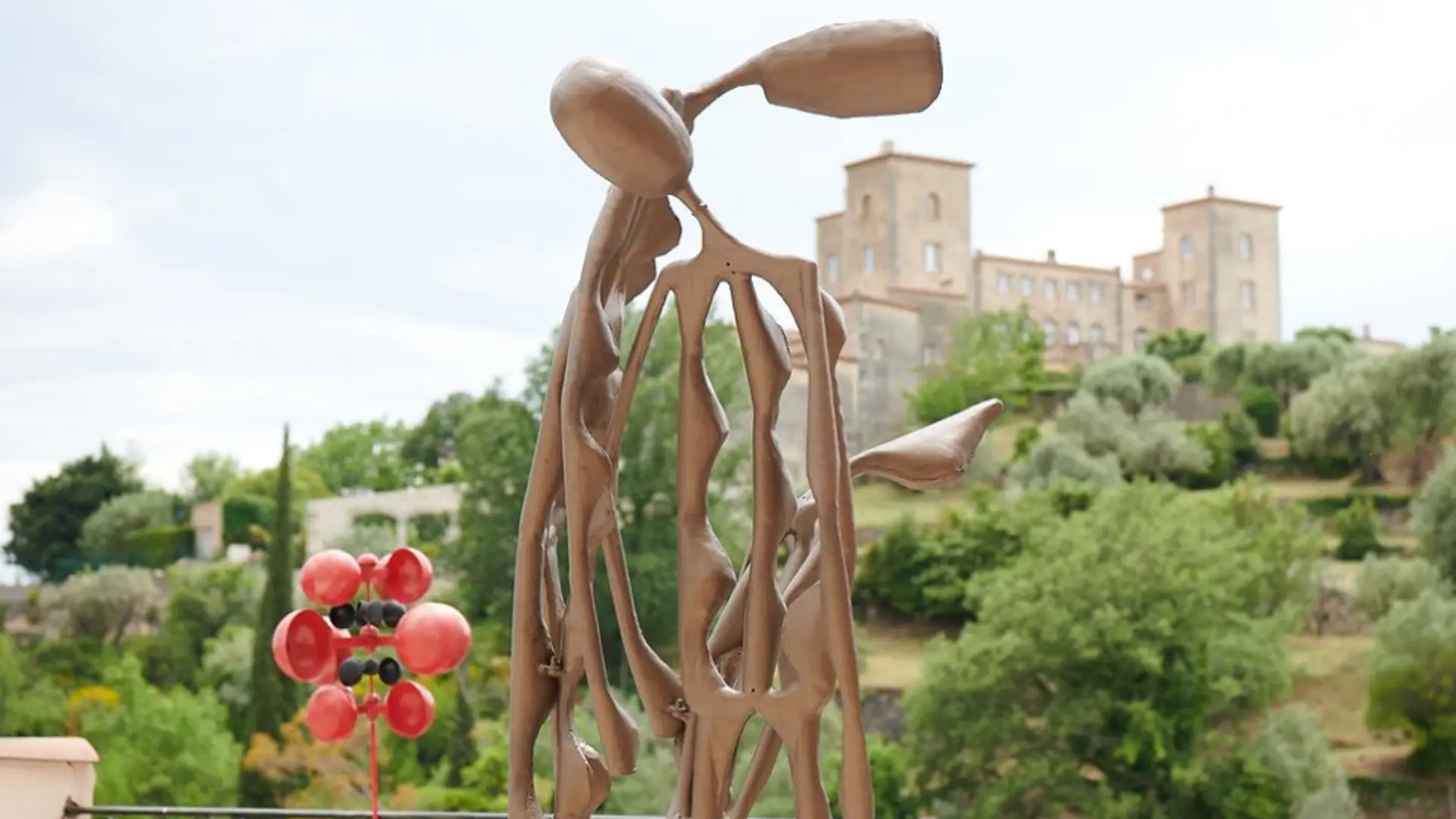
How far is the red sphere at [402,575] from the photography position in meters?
3.81

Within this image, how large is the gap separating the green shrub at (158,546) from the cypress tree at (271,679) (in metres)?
9.20

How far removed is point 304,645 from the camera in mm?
3512

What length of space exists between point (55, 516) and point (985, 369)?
13.3 meters

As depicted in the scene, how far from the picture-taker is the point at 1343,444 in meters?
22.1

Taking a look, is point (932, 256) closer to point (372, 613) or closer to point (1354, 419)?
point (1354, 419)

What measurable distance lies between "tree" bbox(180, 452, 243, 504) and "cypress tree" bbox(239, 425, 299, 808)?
12.2 meters

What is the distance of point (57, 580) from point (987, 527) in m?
11.7

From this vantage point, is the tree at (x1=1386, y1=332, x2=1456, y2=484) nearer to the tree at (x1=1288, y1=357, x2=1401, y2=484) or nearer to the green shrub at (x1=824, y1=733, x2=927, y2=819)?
the tree at (x1=1288, y1=357, x2=1401, y2=484)

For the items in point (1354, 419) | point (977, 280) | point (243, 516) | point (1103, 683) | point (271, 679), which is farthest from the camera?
point (977, 280)

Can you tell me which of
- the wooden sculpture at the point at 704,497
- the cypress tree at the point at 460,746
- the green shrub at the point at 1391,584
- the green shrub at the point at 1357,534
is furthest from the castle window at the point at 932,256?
the wooden sculpture at the point at 704,497

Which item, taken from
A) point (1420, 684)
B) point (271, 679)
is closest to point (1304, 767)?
point (1420, 684)

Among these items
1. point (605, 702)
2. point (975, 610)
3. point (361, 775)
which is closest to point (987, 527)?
point (975, 610)

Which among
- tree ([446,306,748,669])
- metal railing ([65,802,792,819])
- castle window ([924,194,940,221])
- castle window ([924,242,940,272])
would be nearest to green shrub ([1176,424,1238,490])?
tree ([446,306,748,669])

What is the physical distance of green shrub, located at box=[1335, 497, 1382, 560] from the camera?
19500mm
